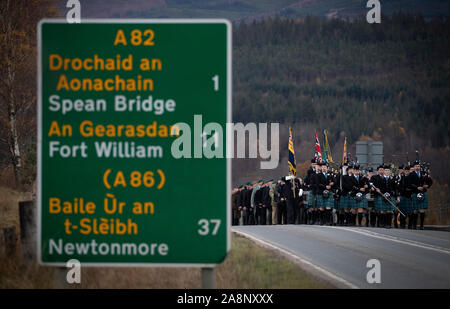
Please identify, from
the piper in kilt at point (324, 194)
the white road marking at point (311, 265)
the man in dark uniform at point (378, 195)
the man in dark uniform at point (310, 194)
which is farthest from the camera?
the man in dark uniform at point (310, 194)

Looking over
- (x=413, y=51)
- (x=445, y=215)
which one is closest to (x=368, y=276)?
(x=445, y=215)

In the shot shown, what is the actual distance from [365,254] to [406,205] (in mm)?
9869

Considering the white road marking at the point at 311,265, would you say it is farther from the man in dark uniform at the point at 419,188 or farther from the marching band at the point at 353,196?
the marching band at the point at 353,196

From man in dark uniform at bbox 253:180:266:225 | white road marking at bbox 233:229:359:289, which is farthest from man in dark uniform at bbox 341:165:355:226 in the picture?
white road marking at bbox 233:229:359:289

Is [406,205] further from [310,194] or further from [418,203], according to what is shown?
[310,194]

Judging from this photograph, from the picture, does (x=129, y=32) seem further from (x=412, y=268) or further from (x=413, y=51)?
(x=413, y=51)

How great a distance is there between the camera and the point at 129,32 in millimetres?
6559

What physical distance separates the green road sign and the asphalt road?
4.23m

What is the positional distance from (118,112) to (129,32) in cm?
67

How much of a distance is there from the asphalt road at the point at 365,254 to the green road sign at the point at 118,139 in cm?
423

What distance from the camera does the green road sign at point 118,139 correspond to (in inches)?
255

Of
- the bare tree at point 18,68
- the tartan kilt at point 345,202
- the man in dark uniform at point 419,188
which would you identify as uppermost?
the bare tree at point 18,68

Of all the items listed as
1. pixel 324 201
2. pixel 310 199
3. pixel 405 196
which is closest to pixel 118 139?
pixel 405 196

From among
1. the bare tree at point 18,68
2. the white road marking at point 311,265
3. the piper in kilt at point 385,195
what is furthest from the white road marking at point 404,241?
the bare tree at point 18,68
